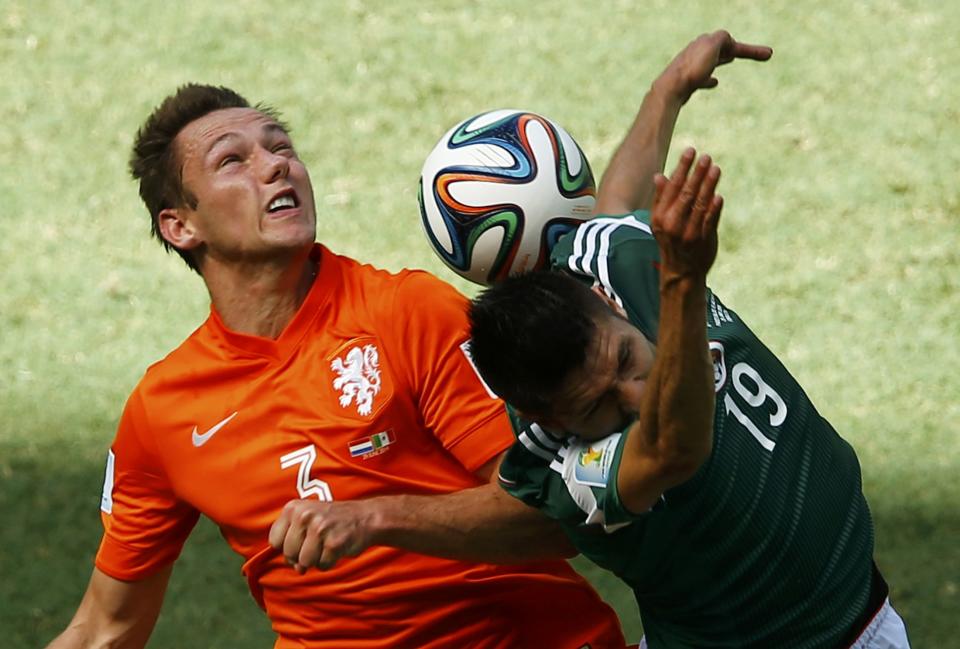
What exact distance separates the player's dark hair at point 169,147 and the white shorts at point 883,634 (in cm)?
209

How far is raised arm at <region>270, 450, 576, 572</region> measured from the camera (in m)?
3.79

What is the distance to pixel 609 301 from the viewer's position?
12.4 feet

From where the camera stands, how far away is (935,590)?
6.98 m

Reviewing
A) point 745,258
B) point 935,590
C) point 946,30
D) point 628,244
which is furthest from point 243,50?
point 628,244

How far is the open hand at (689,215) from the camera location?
3.09 meters

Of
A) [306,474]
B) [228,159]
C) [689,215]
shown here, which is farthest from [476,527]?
[228,159]

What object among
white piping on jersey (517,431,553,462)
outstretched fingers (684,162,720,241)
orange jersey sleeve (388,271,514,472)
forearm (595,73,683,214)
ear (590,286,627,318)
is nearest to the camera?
outstretched fingers (684,162,720,241)

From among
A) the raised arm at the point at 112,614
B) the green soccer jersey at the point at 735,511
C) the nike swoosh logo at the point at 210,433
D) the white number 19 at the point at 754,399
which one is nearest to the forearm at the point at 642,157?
the green soccer jersey at the point at 735,511

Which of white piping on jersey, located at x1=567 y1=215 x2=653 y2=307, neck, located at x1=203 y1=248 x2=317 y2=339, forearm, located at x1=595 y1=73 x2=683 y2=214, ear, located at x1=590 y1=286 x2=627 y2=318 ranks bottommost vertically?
neck, located at x1=203 y1=248 x2=317 y2=339

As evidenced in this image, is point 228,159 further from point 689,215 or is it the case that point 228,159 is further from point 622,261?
point 689,215

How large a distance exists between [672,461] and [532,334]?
0.43m

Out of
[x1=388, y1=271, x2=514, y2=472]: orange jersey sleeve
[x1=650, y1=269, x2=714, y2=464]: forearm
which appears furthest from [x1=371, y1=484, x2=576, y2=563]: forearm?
[x1=650, y1=269, x2=714, y2=464]: forearm

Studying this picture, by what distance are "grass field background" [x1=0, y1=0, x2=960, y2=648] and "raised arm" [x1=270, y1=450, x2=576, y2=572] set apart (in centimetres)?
294

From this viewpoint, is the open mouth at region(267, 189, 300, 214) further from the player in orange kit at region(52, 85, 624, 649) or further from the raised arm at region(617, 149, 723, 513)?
the raised arm at region(617, 149, 723, 513)
